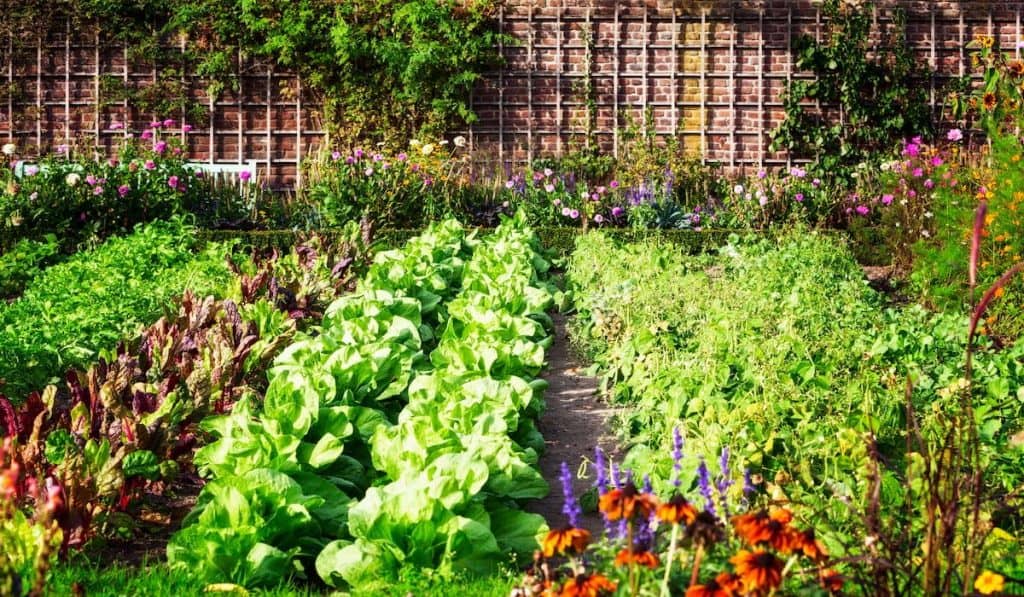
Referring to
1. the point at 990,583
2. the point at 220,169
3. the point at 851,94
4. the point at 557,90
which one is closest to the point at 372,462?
the point at 990,583

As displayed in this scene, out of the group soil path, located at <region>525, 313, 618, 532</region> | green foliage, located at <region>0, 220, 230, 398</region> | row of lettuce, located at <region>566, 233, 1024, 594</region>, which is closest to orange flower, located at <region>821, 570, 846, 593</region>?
row of lettuce, located at <region>566, 233, 1024, 594</region>

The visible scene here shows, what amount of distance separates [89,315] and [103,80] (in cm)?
773

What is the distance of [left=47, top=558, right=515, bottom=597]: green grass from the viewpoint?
262 centimetres

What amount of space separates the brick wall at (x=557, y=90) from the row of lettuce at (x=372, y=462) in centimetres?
766

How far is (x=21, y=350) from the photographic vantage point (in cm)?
457

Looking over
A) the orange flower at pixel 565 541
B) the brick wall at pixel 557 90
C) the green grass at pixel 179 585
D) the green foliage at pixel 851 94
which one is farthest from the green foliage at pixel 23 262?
the green foliage at pixel 851 94

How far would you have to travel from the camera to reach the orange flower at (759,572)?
1.73 meters

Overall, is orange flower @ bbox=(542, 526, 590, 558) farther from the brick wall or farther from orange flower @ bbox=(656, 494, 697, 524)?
the brick wall

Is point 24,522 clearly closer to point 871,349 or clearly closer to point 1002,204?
point 871,349

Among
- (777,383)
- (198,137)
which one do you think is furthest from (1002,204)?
(198,137)

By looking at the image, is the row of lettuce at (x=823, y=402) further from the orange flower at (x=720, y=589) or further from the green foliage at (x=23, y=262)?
the green foliage at (x=23, y=262)

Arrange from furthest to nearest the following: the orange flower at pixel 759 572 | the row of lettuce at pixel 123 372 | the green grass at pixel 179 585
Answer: the row of lettuce at pixel 123 372
the green grass at pixel 179 585
the orange flower at pixel 759 572

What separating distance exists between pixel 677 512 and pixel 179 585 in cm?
144

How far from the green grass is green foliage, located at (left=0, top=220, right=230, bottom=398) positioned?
1.88 metres
